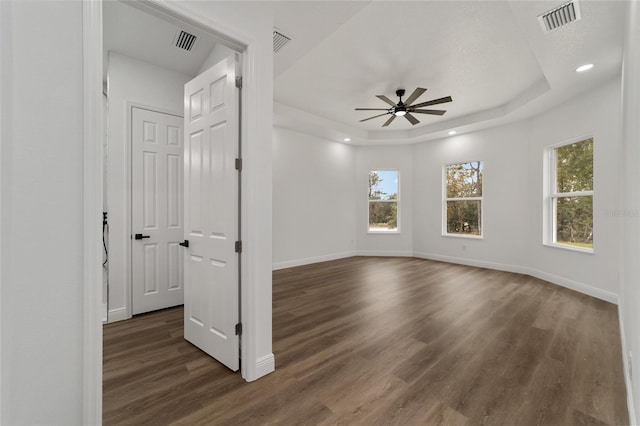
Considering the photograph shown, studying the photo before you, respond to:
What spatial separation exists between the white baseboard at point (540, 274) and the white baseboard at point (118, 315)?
19.8 ft

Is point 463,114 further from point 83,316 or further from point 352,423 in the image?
point 83,316

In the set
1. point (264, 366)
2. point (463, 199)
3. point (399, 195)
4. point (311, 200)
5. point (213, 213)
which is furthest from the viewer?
point (399, 195)

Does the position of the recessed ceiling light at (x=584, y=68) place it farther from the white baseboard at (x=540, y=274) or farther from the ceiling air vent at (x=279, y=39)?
the ceiling air vent at (x=279, y=39)

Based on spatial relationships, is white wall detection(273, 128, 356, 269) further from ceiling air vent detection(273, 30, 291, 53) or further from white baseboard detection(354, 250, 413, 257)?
ceiling air vent detection(273, 30, 291, 53)

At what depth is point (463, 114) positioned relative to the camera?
553cm

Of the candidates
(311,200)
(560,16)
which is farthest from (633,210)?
(311,200)

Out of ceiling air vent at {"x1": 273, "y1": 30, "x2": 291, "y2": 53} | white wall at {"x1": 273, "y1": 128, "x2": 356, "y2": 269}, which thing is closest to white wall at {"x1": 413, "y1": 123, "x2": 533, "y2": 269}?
white wall at {"x1": 273, "y1": 128, "x2": 356, "y2": 269}

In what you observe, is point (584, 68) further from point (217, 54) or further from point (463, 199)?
point (217, 54)

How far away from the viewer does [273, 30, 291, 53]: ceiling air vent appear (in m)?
2.56

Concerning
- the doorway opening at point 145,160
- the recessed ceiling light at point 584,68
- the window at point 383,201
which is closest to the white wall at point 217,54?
the doorway opening at point 145,160

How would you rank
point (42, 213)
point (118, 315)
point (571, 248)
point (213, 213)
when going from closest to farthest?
1. point (42, 213)
2. point (213, 213)
3. point (118, 315)
4. point (571, 248)

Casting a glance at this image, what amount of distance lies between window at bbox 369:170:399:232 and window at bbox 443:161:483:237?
48.7 inches

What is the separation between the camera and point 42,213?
3.69ft

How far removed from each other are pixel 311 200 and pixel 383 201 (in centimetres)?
210
